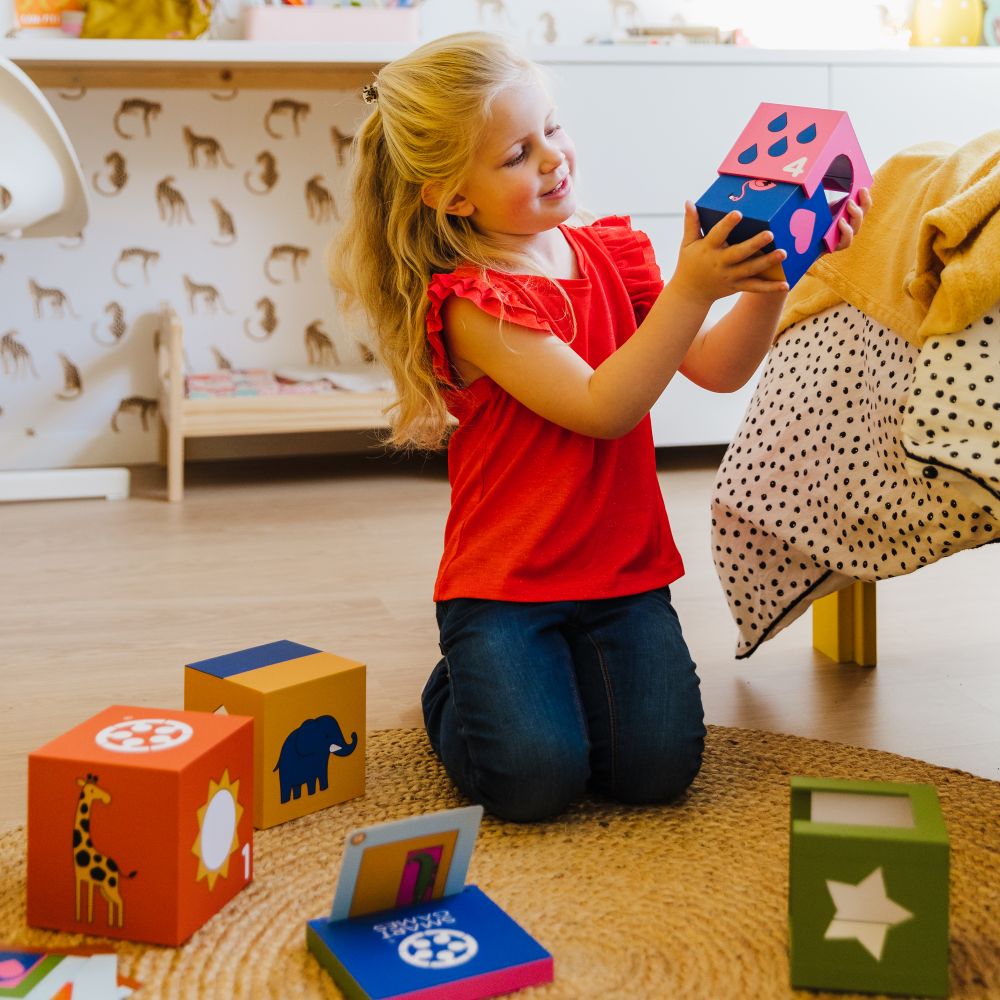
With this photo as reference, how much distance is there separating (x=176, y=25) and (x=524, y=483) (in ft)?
5.53

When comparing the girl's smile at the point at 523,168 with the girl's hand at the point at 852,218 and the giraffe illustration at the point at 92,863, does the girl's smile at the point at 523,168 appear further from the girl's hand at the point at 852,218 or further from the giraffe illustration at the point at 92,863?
the giraffe illustration at the point at 92,863

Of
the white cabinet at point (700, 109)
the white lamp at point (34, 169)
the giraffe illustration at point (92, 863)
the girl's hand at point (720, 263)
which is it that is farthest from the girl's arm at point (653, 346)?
the white cabinet at point (700, 109)

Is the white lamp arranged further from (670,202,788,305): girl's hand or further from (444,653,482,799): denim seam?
(670,202,788,305): girl's hand

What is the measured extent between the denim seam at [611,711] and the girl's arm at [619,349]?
0.19 meters

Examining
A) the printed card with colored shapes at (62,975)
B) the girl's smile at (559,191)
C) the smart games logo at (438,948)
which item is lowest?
the printed card with colored shapes at (62,975)

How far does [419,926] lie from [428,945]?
24 mm

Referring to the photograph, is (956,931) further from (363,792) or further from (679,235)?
(679,235)

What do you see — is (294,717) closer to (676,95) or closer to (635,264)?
(635,264)

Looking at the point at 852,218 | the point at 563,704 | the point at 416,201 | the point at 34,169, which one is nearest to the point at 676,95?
the point at 34,169

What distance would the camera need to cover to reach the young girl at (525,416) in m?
1.11

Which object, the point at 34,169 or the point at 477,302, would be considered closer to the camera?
the point at 477,302

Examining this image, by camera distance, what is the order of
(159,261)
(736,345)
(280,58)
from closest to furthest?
(736,345)
(280,58)
(159,261)

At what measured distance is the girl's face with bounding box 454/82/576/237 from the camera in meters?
1.14

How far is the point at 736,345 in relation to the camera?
1.18m
